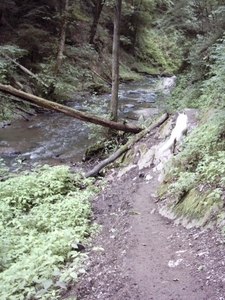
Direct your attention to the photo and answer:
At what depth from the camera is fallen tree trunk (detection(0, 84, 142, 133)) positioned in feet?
31.2

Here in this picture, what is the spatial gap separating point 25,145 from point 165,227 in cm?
904

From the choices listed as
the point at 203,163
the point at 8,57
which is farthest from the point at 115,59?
the point at 8,57

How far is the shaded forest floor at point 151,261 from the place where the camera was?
3486 mm

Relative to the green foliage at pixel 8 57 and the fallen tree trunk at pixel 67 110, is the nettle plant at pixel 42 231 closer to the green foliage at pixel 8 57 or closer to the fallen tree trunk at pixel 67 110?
the fallen tree trunk at pixel 67 110

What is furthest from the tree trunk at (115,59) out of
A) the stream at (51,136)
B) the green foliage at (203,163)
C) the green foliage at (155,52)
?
the green foliage at (155,52)

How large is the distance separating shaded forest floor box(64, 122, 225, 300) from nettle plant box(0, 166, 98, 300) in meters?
0.29

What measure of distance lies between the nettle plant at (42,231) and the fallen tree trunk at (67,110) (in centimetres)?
189

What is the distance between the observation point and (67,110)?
32.9 ft

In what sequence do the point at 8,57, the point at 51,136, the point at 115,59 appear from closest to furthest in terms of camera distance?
the point at 115,59 → the point at 51,136 → the point at 8,57

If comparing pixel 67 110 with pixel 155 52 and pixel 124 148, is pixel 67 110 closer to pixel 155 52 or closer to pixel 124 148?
pixel 124 148

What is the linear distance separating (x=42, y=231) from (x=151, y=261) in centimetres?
232

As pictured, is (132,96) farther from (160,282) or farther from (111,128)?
(160,282)

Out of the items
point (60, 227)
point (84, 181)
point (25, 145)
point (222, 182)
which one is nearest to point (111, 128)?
point (84, 181)

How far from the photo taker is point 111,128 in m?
11.1
